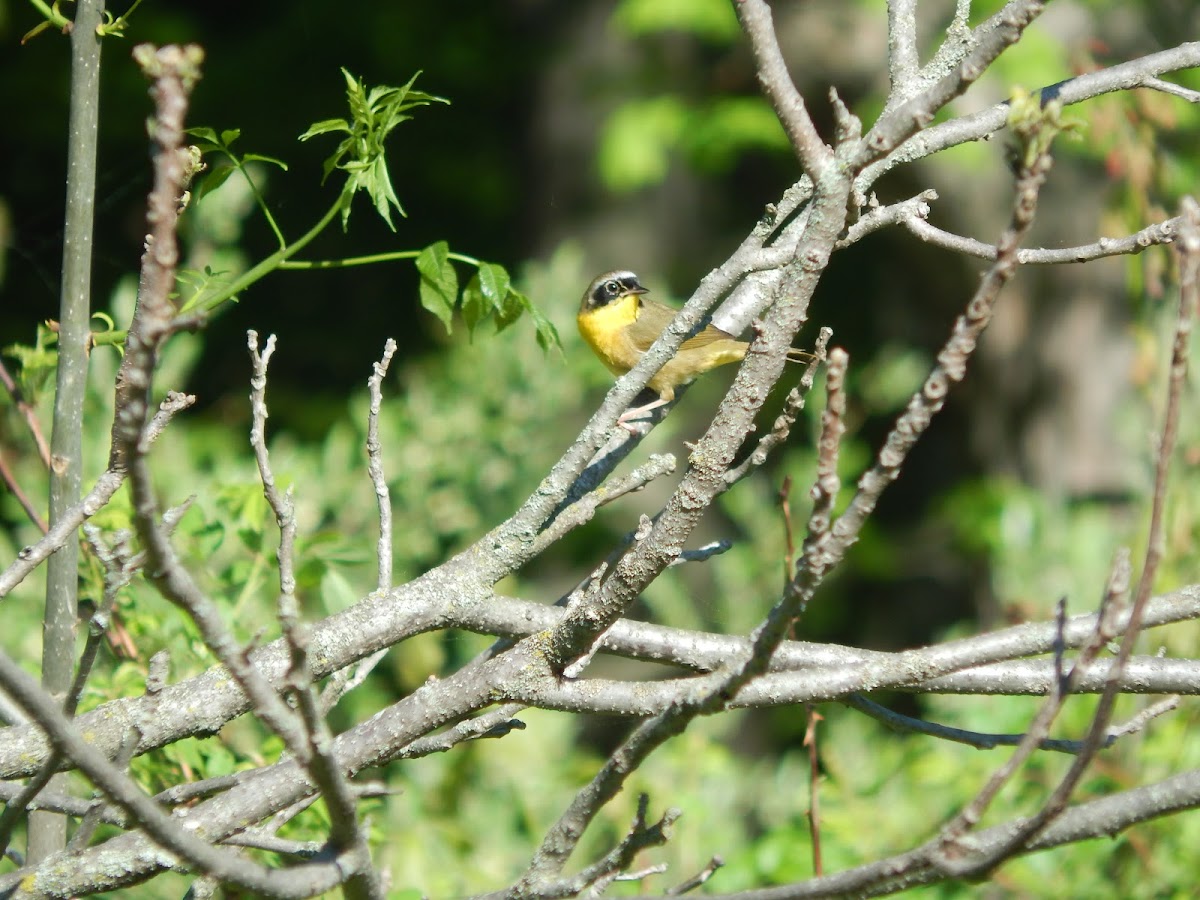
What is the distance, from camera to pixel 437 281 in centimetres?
179

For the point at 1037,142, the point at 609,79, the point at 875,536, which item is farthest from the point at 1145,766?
the point at 609,79

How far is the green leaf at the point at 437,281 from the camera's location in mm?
1788

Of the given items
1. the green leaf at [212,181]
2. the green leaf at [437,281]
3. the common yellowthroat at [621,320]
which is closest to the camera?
the green leaf at [212,181]

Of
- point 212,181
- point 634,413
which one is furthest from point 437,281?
point 634,413

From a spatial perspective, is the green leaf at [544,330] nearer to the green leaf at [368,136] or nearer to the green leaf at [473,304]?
the green leaf at [473,304]

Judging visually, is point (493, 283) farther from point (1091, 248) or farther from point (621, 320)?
point (621, 320)

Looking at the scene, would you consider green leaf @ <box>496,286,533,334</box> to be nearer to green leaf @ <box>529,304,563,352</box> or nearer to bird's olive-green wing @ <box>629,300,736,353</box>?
green leaf @ <box>529,304,563,352</box>

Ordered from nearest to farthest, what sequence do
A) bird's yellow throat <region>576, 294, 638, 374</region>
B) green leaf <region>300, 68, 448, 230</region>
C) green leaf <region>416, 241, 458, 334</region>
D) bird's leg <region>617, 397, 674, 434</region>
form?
1. green leaf <region>300, 68, 448, 230</region>
2. green leaf <region>416, 241, 458, 334</region>
3. bird's leg <region>617, 397, 674, 434</region>
4. bird's yellow throat <region>576, 294, 638, 374</region>

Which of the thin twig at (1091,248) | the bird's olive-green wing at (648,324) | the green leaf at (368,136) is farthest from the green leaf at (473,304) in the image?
the bird's olive-green wing at (648,324)

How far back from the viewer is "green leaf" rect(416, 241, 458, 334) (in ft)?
5.87

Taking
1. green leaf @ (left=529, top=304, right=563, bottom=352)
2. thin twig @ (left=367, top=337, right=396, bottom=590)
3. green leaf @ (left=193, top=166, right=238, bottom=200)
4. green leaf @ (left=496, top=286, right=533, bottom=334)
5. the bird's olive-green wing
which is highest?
the bird's olive-green wing

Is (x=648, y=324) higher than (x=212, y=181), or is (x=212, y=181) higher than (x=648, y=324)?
(x=648, y=324)

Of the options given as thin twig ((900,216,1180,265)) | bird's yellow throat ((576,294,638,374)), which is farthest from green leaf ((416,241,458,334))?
bird's yellow throat ((576,294,638,374))

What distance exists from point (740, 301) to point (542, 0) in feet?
17.7
